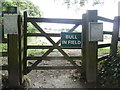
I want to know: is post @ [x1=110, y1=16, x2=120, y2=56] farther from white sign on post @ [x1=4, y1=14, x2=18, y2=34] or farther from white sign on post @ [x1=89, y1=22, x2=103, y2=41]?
white sign on post @ [x1=4, y1=14, x2=18, y2=34]

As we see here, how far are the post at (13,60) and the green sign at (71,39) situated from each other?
1.19 metres

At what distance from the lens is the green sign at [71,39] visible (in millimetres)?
3838

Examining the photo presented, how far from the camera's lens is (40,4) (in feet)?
29.3

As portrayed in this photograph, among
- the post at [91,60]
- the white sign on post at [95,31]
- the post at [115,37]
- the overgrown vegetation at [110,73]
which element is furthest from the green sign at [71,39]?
the post at [115,37]

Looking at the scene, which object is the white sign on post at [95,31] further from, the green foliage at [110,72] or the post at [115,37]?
the post at [115,37]

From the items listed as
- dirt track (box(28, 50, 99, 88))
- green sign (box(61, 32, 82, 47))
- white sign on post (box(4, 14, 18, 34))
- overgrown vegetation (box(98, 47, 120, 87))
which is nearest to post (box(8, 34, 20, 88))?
white sign on post (box(4, 14, 18, 34))

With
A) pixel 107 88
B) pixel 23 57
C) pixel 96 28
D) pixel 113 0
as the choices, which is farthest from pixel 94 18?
pixel 113 0

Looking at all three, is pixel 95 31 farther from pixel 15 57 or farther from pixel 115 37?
pixel 15 57

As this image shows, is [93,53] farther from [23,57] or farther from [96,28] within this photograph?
[23,57]

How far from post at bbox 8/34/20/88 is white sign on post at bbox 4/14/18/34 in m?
0.12

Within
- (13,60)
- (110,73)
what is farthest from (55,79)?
(110,73)

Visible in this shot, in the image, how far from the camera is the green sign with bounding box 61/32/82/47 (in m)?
3.84

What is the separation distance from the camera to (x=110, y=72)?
376 cm

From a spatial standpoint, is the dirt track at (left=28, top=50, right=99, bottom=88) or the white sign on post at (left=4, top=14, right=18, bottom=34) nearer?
the white sign on post at (left=4, top=14, right=18, bottom=34)
